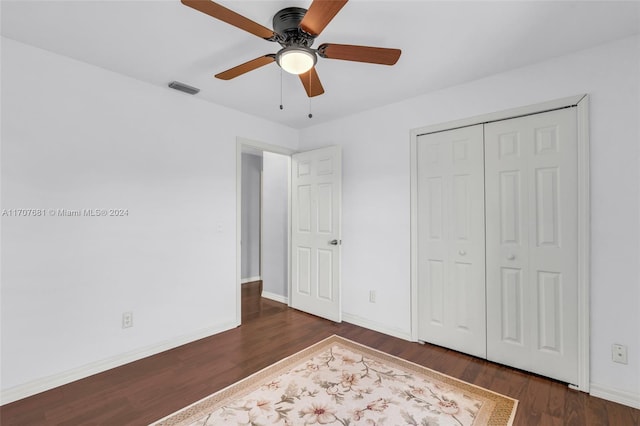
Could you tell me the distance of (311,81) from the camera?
212 centimetres

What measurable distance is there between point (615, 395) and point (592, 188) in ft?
4.68

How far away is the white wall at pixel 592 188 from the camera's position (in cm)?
203

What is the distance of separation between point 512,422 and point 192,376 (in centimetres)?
227

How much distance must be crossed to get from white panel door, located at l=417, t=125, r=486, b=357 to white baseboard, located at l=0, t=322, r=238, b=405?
2347 mm

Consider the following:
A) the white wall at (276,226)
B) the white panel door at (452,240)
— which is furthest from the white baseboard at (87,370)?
the white panel door at (452,240)

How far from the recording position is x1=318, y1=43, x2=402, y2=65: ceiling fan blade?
1.74 meters

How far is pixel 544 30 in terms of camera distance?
6.45ft

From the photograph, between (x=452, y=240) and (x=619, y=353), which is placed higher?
(x=452, y=240)

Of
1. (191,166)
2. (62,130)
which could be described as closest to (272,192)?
(191,166)

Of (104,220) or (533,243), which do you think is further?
(104,220)

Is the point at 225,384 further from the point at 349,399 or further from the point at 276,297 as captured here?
the point at 276,297

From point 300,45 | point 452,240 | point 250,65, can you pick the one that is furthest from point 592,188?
point 250,65

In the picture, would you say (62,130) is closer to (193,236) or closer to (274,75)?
(193,236)

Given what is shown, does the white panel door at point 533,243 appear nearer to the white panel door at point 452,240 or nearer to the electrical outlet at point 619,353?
the white panel door at point 452,240
